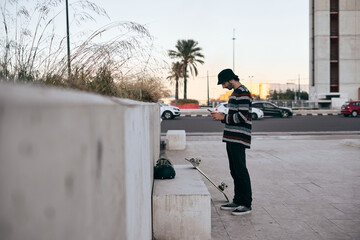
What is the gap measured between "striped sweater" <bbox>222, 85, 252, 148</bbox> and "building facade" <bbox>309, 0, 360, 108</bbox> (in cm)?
5023

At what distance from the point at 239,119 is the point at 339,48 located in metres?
53.7

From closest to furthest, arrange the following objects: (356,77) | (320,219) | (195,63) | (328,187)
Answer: (320,219) < (328,187) < (195,63) < (356,77)

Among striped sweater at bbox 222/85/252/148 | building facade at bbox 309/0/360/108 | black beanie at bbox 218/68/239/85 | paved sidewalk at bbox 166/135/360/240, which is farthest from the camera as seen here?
building facade at bbox 309/0/360/108

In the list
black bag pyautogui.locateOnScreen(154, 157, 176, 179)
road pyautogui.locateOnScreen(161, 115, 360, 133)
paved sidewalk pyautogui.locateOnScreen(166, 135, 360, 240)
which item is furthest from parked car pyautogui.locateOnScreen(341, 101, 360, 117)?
black bag pyautogui.locateOnScreen(154, 157, 176, 179)

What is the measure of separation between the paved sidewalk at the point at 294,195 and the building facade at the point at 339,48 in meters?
Answer: 45.2

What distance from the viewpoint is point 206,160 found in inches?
349

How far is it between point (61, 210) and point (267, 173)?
22.4 feet

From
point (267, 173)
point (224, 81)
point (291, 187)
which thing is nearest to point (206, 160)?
point (267, 173)

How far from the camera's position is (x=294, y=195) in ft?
17.7

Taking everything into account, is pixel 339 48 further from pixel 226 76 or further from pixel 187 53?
pixel 226 76

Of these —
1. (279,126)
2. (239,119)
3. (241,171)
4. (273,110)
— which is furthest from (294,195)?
(273,110)

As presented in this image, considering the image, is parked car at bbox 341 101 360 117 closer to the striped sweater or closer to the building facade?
the building facade

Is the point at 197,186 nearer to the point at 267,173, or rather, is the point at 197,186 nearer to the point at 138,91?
the point at 138,91

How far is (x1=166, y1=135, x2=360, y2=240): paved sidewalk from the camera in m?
3.92
